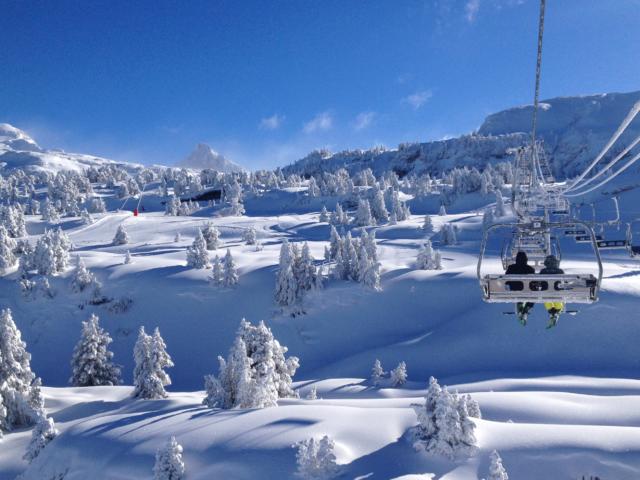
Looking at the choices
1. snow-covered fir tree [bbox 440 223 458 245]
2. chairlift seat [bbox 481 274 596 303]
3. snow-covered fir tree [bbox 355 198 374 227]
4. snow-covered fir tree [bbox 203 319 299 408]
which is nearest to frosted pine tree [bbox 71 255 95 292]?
snow-covered fir tree [bbox 203 319 299 408]

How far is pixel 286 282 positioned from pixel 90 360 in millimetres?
23196

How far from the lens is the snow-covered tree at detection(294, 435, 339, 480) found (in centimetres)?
1717

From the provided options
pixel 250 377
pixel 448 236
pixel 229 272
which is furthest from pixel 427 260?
pixel 250 377

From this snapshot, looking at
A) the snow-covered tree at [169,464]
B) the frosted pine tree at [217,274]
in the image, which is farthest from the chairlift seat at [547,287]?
the frosted pine tree at [217,274]

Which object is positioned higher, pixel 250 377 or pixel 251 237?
pixel 251 237

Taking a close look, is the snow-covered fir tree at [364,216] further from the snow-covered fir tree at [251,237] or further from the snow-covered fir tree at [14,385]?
the snow-covered fir tree at [14,385]

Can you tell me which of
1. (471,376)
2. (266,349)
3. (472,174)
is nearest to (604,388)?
(471,376)

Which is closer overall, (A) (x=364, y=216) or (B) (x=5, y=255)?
(B) (x=5, y=255)

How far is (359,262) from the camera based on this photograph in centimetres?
5575

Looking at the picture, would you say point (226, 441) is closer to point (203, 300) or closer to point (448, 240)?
point (203, 300)

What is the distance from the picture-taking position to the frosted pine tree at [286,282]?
53031mm

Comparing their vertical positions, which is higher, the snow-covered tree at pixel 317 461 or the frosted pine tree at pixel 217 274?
the frosted pine tree at pixel 217 274

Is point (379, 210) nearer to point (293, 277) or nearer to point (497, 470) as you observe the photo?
point (293, 277)

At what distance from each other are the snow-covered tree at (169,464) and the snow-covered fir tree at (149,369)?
1664cm
